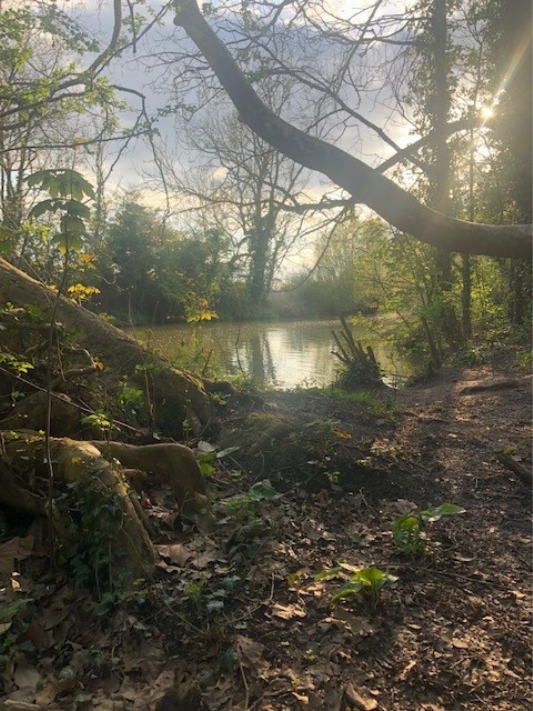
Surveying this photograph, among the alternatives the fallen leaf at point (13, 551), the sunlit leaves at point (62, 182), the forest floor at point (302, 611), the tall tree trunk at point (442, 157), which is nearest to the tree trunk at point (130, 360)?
the forest floor at point (302, 611)

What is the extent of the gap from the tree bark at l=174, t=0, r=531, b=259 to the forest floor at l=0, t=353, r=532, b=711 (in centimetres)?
177

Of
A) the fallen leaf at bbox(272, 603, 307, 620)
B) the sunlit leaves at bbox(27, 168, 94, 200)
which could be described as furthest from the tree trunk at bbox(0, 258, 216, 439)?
the sunlit leaves at bbox(27, 168, 94, 200)

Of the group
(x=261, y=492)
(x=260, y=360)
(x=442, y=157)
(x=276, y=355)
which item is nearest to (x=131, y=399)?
(x=261, y=492)

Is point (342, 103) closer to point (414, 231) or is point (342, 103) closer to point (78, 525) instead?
point (414, 231)

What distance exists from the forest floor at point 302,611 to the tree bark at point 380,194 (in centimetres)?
177

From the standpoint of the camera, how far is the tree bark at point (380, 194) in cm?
343

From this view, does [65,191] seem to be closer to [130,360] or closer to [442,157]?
[130,360]

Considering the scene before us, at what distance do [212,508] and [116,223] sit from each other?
23788 millimetres

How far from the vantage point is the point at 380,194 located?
11.7ft

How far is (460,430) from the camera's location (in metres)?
5.14

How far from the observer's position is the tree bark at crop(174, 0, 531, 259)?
343 cm

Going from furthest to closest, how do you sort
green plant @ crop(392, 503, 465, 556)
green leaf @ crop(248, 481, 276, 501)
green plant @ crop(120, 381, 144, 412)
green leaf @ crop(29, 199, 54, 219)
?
green plant @ crop(120, 381, 144, 412) → green leaf @ crop(248, 481, 276, 501) → green plant @ crop(392, 503, 465, 556) → green leaf @ crop(29, 199, 54, 219)

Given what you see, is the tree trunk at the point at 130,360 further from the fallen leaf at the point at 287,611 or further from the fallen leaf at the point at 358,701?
the fallen leaf at the point at 358,701

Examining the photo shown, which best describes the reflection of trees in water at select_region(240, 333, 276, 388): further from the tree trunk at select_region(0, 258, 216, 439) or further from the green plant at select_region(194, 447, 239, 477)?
the green plant at select_region(194, 447, 239, 477)
